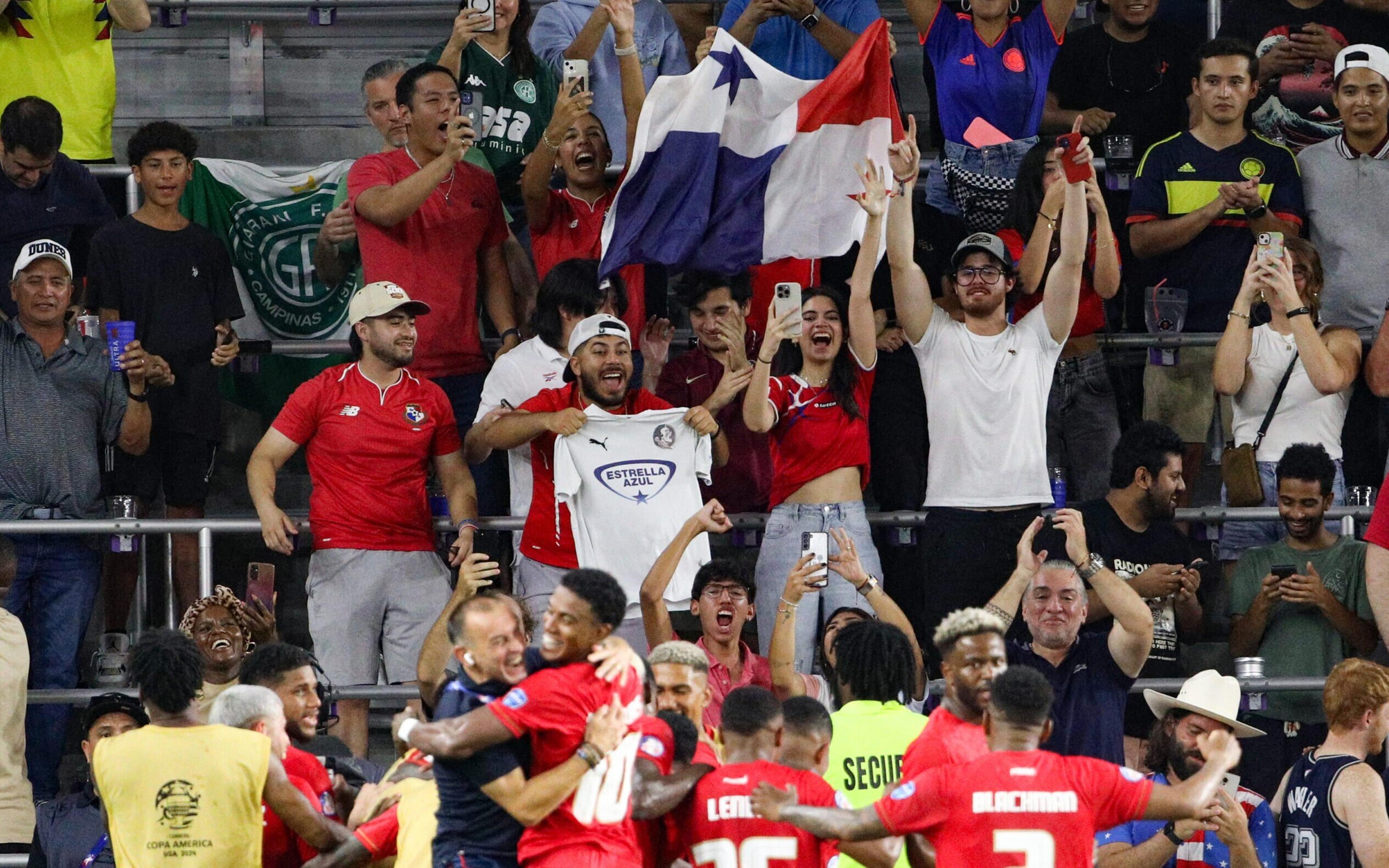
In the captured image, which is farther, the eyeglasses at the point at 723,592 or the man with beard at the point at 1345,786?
the eyeglasses at the point at 723,592

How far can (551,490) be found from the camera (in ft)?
28.3

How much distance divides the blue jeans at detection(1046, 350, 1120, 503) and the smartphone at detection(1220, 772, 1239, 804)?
2372mm

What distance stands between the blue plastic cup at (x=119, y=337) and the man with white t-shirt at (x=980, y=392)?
339 centimetres

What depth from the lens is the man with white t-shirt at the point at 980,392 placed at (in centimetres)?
855

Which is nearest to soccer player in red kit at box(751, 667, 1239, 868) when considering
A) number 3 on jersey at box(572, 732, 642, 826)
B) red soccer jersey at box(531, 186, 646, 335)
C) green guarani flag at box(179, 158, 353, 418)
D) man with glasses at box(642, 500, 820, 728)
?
number 3 on jersey at box(572, 732, 642, 826)

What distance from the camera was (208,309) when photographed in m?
9.52

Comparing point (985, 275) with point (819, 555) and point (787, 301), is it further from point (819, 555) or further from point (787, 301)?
point (819, 555)

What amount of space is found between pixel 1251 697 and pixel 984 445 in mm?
1564

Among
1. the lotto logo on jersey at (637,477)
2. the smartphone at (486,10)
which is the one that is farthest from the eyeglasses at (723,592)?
the smartphone at (486,10)

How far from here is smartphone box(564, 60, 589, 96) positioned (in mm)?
9148

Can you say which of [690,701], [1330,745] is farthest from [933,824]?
[1330,745]

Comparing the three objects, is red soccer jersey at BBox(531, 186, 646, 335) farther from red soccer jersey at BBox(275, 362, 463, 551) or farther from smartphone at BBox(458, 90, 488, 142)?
red soccer jersey at BBox(275, 362, 463, 551)

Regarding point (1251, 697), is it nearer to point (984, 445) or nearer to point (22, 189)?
point (984, 445)

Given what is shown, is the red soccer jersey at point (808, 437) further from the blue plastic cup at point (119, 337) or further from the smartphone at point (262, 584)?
the blue plastic cup at point (119, 337)
